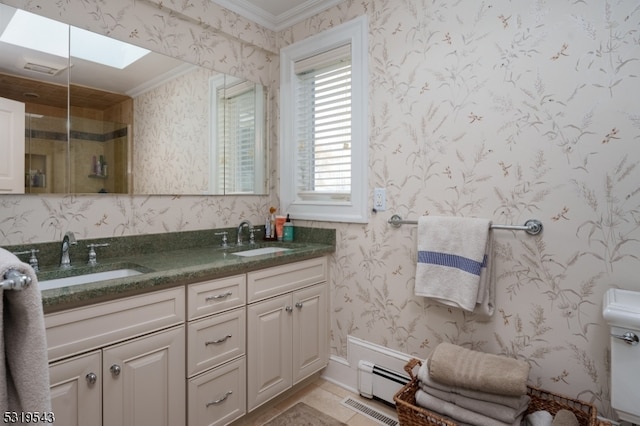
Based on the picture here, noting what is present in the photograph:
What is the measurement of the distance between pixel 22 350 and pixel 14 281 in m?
0.13

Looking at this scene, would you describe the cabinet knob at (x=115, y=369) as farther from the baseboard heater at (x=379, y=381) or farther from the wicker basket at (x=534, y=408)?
the baseboard heater at (x=379, y=381)

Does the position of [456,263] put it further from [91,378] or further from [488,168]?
[91,378]

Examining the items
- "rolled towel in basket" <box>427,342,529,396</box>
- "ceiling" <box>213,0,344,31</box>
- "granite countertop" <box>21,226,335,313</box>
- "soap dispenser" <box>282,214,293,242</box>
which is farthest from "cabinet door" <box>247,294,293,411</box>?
"ceiling" <box>213,0,344,31</box>

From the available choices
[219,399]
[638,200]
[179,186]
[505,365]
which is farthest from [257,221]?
[638,200]

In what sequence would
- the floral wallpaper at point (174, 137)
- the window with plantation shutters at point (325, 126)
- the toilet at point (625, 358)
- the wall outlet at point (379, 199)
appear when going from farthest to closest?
the window with plantation shutters at point (325, 126)
the wall outlet at point (379, 199)
the floral wallpaper at point (174, 137)
the toilet at point (625, 358)

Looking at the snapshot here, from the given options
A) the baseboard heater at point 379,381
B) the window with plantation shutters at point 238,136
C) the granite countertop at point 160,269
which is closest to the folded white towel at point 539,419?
the baseboard heater at point 379,381

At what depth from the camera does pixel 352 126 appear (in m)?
2.09

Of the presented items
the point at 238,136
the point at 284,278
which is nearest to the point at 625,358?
the point at 284,278

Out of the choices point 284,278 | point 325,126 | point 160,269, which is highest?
point 325,126

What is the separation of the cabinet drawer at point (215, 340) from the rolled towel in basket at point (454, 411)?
855mm

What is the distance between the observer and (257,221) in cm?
246

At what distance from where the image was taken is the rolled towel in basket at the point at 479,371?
1299mm

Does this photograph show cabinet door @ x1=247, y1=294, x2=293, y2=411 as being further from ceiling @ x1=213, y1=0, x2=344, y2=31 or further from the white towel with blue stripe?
ceiling @ x1=213, y1=0, x2=344, y2=31

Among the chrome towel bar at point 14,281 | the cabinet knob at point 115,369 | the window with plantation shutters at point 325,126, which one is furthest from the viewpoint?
the window with plantation shutters at point 325,126
